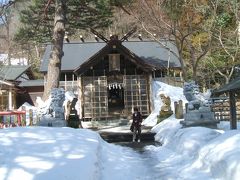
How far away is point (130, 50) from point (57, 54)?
10.6m

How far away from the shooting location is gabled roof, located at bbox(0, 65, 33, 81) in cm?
3569

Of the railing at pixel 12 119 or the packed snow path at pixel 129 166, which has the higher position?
the railing at pixel 12 119

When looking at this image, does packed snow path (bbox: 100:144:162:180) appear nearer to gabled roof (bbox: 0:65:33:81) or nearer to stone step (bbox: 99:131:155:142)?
stone step (bbox: 99:131:155:142)

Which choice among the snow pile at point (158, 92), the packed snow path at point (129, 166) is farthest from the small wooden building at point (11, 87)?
the packed snow path at point (129, 166)

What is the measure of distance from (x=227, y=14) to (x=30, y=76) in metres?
21.3

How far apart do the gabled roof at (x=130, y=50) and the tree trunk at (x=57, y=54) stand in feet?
27.6

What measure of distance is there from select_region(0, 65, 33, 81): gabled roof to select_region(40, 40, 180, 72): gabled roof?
5.14 m

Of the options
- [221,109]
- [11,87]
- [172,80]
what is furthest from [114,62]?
[11,87]

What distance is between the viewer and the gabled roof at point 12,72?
35691 mm

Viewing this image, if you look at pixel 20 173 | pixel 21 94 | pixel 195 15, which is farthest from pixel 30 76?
pixel 20 173

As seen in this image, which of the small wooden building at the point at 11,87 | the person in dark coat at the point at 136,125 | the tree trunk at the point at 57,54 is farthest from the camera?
the small wooden building at the point at 11,87

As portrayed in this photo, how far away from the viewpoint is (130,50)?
29.6 meters

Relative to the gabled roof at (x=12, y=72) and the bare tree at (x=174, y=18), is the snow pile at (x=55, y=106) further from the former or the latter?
the gabled roof at (x=12, y=72)

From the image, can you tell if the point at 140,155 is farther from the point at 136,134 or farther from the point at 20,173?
the point at 20,173
